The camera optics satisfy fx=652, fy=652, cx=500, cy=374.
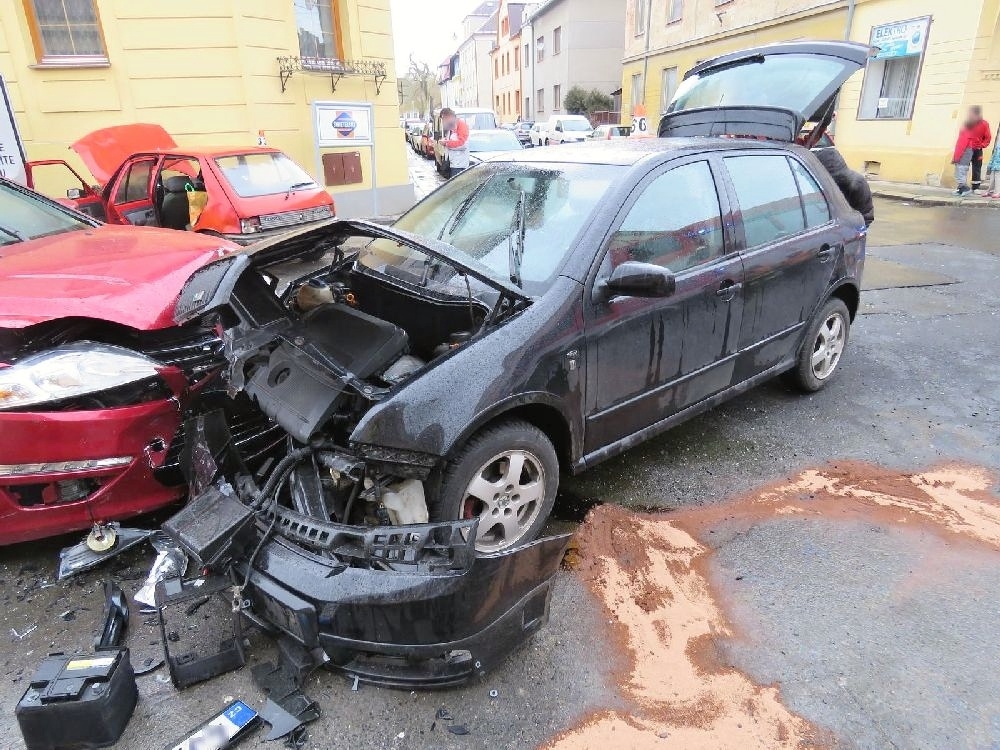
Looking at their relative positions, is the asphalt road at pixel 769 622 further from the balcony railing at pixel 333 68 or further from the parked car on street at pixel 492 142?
the parked car on street at pixel 492 142

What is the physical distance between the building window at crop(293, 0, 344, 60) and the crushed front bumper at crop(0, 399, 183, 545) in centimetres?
993

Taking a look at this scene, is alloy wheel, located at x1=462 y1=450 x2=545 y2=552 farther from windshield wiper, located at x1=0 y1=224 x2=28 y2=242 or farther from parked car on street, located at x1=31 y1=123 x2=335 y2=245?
parked car on street, located at x1=31 y1=123 x2=335 y2=245

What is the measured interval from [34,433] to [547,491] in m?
2.07

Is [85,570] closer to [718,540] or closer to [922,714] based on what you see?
[718,540]

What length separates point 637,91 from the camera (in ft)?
91.9

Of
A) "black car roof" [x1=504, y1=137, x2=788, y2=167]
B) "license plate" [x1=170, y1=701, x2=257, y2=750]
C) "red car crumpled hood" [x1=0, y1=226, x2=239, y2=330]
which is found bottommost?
"license plate" [x1=170, y1=701, x2=257, y2=750]

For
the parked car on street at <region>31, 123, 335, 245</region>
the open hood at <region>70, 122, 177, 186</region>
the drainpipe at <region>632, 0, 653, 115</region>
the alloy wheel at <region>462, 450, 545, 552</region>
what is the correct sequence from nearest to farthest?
the alloy wheel at <region>462, 450, 545, 552</region>, the parked car on street at <region>31, 123, 335, 245</region>, the open hood at <region>70, 122, 177, 186</region>, the drainpipe at <region>632, 0, 653, 115</region>

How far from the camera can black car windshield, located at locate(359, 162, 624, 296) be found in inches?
116

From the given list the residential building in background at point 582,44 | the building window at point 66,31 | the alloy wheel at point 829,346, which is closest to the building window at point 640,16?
the residential building in background at point 582,44

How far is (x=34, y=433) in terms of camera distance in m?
2.52

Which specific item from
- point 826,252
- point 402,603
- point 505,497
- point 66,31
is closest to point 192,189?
point 66,31

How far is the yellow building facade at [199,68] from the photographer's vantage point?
9.29 meters

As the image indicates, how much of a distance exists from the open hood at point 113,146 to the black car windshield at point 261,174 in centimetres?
93

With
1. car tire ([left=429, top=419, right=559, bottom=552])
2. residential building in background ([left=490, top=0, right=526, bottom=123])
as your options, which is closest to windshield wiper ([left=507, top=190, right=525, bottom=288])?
car tire ([left=429, top=419, right=559, bottom=552])
